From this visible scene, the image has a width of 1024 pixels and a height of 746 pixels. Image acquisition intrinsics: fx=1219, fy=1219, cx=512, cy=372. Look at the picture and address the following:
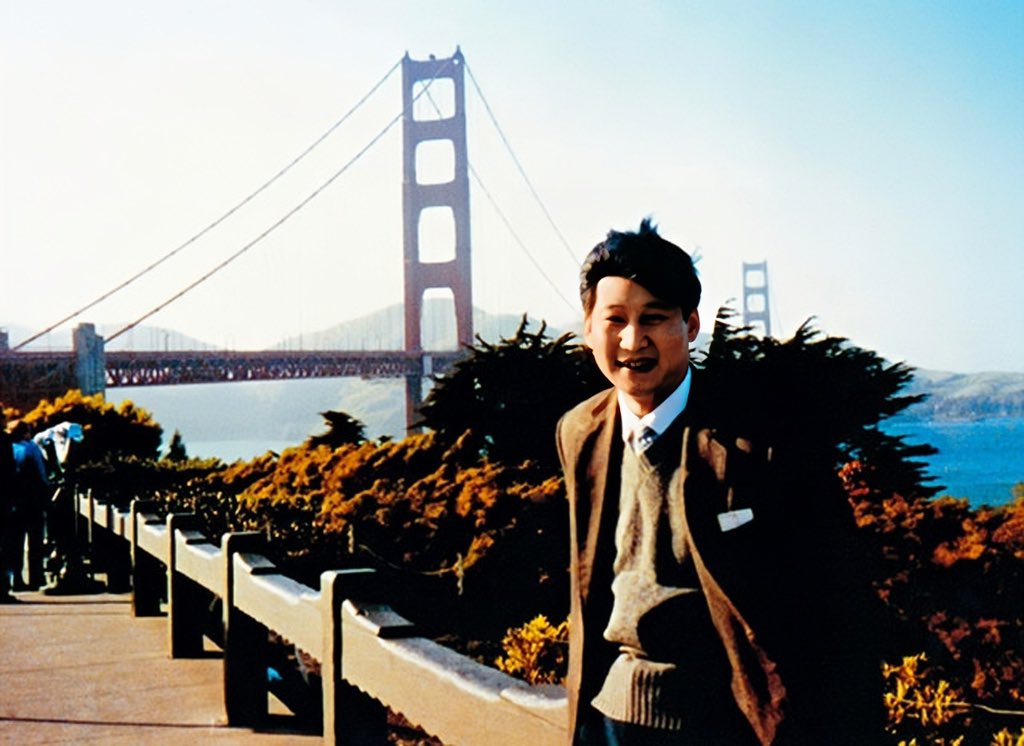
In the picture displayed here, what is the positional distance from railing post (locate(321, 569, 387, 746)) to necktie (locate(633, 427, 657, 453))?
1389 millimetres

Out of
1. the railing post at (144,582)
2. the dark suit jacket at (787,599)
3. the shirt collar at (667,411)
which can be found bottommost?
the railing post at (144,582)

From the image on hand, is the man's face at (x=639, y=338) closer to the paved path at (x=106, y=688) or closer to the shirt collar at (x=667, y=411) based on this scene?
the shirt collar at (x=667, y=411)

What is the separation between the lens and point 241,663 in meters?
4.04

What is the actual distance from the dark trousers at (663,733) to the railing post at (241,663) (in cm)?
236

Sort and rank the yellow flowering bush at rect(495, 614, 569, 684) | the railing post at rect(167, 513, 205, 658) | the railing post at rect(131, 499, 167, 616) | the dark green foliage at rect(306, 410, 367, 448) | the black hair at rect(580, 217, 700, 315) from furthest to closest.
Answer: the dark green foliage at rect(306, 410, 367, 448), the railing post at rect(131, 499, 167, 616), the railing post at rect(167, 513, 205, 658), the yellow flowering bush at rect(495, 614, 569, 684), the black hair at rect(580, 217, 700, 315)

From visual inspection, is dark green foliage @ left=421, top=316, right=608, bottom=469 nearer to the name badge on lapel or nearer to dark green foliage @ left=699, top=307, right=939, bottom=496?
dark green foliage @ left=699, top=307, right=939, bottom=496

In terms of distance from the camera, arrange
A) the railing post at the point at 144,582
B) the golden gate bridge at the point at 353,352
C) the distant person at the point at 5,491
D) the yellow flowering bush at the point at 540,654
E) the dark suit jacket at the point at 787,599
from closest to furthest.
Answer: the dark suit jacket at the point at 787,599 < the yellow flowering bush at the point at 540,654 < the railing post at the point at 144,582 < the distant person at the point at 5,491 < the golden gate bridge at the point at 353,352

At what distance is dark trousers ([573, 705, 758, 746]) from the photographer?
1.65 metres

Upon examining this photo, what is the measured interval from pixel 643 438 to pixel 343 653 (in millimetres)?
1479

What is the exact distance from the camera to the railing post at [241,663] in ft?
13.2

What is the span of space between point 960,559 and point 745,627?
6.10 feet

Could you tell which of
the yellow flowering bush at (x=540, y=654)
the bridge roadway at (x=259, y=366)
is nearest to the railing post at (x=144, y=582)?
the yellow flowering bush at (x=540, y=654)

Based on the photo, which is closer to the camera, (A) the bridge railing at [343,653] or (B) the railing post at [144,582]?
(A) the bridge railing at [343,653]

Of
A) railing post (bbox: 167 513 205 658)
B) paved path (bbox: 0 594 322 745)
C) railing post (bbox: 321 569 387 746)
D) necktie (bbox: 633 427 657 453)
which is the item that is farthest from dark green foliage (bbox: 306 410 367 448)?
necktie (bbox: 633 427 657 453)
